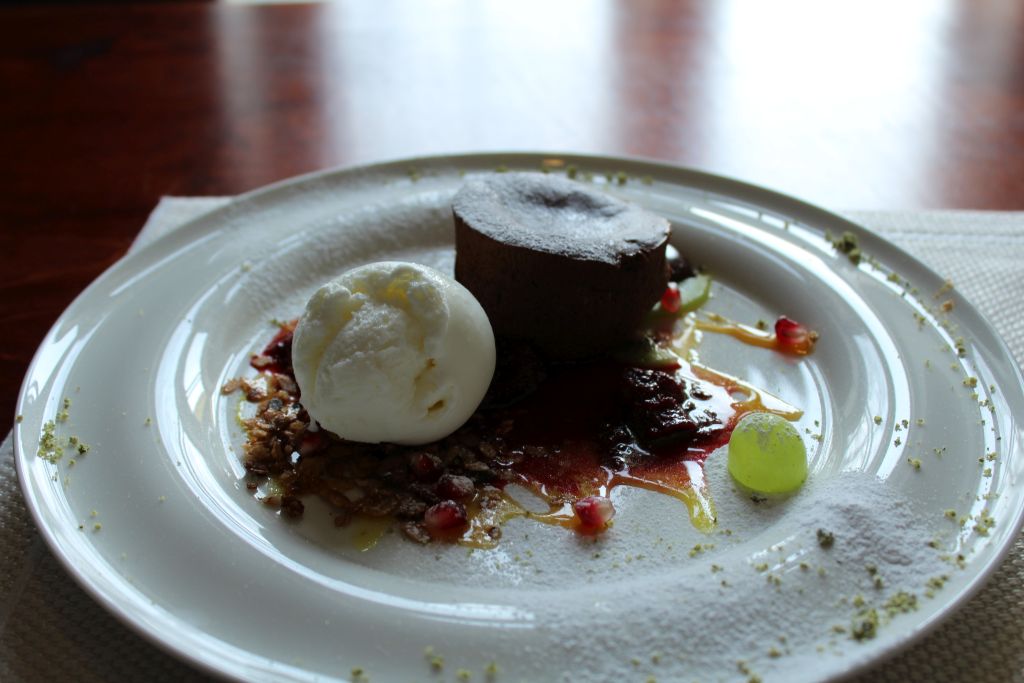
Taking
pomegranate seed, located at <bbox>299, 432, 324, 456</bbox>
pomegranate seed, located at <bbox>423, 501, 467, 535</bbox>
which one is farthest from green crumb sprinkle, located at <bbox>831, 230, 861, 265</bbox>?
pomegranate seed, located at <bbox>299, 432, 324, 456</bbox>

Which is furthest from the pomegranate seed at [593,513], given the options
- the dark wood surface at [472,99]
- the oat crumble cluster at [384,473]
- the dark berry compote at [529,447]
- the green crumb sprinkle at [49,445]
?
the dark wood surface at [472,99]

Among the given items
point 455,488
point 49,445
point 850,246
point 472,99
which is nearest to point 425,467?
point 455,488

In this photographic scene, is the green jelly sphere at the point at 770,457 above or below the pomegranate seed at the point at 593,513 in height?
above

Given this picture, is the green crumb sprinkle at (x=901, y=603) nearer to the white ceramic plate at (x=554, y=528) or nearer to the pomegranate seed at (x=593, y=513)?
the white ceramic plate at (x=554, y=528)

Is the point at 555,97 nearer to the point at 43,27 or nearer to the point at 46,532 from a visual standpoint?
the point at 43,27

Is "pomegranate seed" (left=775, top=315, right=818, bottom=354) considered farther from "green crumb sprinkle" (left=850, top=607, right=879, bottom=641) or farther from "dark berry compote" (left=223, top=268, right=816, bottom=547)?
"green crumb sprinkle" (left=850, top=607, right=879, bottom=641)

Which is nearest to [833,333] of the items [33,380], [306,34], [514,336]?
[514,336]
